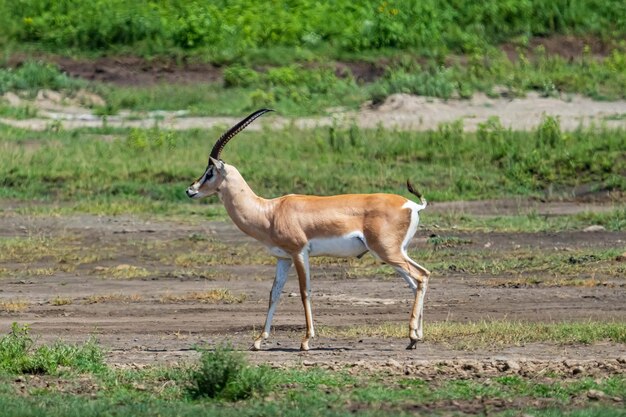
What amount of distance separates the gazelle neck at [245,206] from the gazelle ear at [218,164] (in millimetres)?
60

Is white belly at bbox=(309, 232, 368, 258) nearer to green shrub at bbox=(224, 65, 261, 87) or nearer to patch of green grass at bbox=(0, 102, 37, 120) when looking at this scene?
patch of green grass at bbox=(0, 102, 37, 120)

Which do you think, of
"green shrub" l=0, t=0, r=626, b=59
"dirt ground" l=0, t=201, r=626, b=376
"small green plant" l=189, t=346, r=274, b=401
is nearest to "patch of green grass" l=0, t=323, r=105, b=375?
"dirt ground" l=0, t=201, r=626, b=376

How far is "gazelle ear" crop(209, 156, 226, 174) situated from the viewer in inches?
448

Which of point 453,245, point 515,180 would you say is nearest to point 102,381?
point 453,245

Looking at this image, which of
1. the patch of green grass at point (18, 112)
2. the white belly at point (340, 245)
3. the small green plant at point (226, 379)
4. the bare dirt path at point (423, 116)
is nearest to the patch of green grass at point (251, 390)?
the small green plant at point (226, 379)

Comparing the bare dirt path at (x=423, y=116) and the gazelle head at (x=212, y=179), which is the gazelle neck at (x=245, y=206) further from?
the bare dirt path at (x=423, y=116)

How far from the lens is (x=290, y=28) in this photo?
29.8 m

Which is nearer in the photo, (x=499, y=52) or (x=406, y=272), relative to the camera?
(x=406, y=272)

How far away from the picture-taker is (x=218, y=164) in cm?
1141

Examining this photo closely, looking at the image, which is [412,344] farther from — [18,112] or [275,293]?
[18,112]

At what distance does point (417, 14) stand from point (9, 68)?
8541 millimetres

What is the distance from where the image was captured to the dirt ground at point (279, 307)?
10.4m

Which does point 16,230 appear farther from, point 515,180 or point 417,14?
point 417,14

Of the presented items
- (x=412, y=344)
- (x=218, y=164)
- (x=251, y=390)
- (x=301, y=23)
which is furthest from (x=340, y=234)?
(x=301, y=23)
